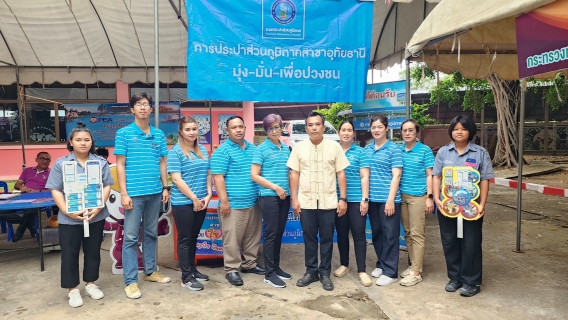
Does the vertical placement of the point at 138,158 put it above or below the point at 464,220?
above

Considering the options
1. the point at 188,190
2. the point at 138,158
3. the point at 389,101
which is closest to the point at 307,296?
the point at 188,190

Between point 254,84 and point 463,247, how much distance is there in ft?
8.80

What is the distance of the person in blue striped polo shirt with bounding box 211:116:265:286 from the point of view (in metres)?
3.72

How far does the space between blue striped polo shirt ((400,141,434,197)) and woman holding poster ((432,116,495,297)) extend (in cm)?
17

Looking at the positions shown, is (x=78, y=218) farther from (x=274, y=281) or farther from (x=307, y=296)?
(x=307, y=296)

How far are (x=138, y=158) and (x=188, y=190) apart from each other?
51 centimetres

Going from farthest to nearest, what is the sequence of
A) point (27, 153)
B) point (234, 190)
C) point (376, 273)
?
point (27, 153) → point (376, 273) → point (234, 190)

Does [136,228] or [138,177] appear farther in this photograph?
[136,228]

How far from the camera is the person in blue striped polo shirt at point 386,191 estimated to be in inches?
149

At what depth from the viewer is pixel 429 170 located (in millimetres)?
3863

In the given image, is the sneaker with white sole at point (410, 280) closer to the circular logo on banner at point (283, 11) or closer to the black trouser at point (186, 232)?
the black trouser at point (186, 232)

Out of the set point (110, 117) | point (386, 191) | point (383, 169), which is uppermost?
point (110, 117)

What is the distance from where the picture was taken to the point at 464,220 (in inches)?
138

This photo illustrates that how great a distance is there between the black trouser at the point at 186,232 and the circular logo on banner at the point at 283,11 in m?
2.29
